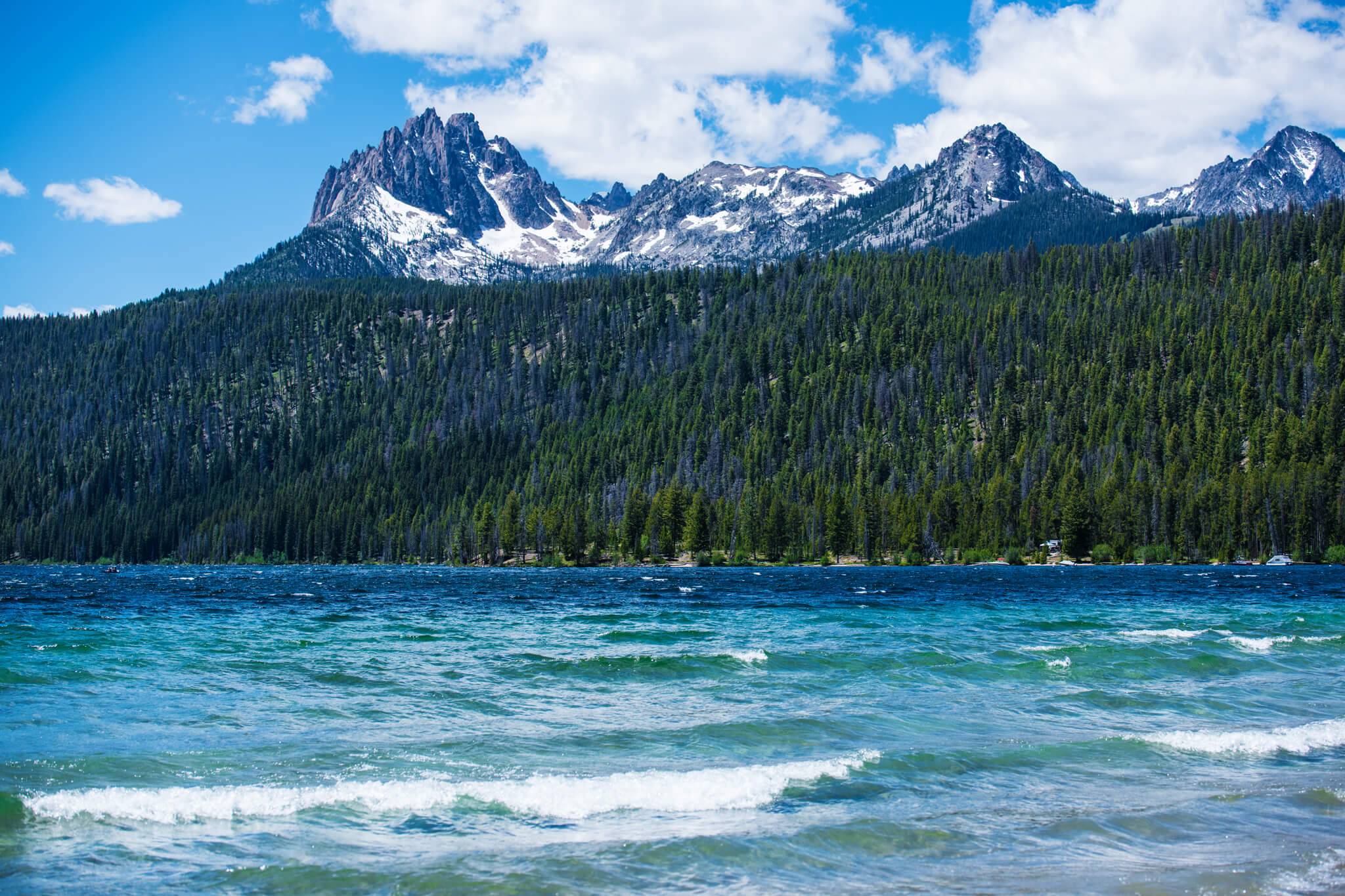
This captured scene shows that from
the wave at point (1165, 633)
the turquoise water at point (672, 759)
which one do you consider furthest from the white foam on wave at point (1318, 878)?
the wave at point (1165, 633)

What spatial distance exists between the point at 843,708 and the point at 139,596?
62834 mm

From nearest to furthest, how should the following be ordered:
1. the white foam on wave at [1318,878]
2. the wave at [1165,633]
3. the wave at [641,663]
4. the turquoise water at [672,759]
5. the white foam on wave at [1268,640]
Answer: the white foam on wave at [1318,878] → the turquoise water at [672,759] → the wave at [641,663] → the white foam on wave at [1268,640] → the wave at [1165,633]

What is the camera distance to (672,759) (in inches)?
771

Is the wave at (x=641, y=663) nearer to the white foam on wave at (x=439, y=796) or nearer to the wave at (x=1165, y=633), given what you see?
the white foam on wave at (x=439, y=796)

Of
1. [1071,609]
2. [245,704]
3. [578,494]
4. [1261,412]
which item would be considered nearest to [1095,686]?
[245,704]

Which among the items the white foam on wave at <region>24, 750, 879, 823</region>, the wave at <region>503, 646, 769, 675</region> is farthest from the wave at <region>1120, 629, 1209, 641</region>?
the white foam on wave at <region>24, 750, 879, 823</region>

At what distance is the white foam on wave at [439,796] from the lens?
52.8ft

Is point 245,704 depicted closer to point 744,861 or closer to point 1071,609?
point 744,861

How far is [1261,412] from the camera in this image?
522 ft

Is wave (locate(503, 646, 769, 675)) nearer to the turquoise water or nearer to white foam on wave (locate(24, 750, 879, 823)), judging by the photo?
the turquoise water

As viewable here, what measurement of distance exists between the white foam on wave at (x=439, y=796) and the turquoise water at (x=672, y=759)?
0.06m

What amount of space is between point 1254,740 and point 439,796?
17524 mm

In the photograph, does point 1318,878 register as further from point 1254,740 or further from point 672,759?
point 672,759

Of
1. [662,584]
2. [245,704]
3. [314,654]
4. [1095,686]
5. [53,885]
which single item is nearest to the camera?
[53,885]
